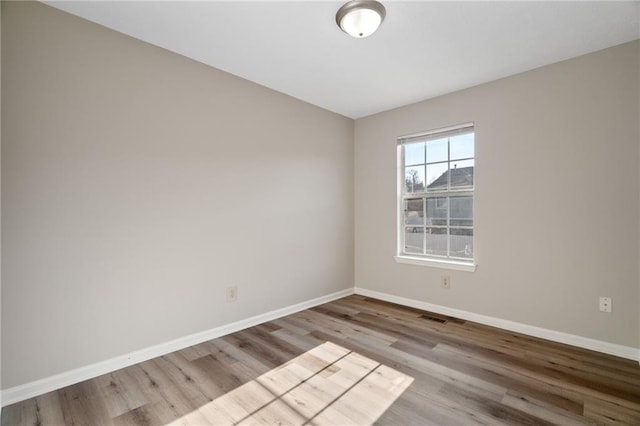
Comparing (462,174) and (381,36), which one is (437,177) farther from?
(381,36)

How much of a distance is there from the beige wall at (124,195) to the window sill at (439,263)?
1412 millimetres

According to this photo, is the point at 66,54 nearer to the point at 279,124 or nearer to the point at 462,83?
the point at 279,124

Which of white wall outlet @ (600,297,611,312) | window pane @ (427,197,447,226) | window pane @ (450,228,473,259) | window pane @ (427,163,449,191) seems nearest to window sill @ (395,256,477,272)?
window pane @ (450,228,473,259)

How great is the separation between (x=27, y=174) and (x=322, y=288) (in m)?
2.93

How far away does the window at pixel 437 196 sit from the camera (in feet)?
Answer: 10.8

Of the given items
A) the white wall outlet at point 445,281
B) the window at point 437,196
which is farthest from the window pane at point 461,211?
the white wall outlet at point 445,281

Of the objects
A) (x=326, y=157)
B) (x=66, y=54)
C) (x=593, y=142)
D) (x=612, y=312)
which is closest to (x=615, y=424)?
(x=612, y=312)

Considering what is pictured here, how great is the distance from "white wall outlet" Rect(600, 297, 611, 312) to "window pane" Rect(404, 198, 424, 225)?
67.0 inches

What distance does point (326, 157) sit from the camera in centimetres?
389

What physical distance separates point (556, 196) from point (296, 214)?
2508 millimetres

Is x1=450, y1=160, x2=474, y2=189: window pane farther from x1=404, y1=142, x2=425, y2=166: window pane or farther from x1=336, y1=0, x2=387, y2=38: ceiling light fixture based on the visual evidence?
x1=336, y1=0, x2=387, y2=38: ceiling light fixture

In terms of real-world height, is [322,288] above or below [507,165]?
below

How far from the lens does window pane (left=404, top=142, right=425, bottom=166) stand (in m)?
3.67

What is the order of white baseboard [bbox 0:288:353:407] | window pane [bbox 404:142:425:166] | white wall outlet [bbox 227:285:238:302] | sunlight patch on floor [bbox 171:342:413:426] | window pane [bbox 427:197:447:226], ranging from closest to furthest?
sunlight patch on floor [bbox 171:342:413:426] < white baseboard [bbox 0:288:353:407] < white wall outlet [bbox 227:285:238:302] < window pane [bbox 427:197:447:226] < window pane [bbox 404:142:425:166]
